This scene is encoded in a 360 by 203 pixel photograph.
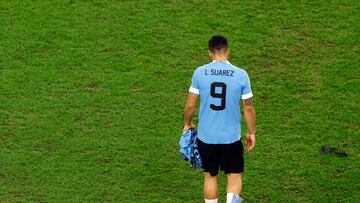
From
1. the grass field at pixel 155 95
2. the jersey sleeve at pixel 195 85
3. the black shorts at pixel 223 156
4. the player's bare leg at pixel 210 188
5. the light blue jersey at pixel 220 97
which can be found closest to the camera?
the light blue jersey at pixel 220 97

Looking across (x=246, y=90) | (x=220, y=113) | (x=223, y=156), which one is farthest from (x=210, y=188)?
(x=246, y=90)

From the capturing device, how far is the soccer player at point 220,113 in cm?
897

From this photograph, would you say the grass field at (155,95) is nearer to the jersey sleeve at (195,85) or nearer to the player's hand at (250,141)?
the player's hand at (250,141)

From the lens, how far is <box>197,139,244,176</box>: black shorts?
923 centimetres

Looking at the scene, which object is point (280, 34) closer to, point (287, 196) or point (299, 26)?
point (299, 26)

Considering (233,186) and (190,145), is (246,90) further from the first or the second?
(233,186)

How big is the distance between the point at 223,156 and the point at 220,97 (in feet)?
2.38

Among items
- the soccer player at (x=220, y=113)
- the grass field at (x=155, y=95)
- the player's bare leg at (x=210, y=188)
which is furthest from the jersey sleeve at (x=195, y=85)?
the grass field at (x=155, y=95)

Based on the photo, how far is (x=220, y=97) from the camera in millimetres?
8969

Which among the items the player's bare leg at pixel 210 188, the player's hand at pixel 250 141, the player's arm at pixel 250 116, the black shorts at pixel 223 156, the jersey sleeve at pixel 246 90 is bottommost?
the player's bare leg at pixel 210 188

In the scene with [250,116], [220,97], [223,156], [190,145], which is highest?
[220,97]

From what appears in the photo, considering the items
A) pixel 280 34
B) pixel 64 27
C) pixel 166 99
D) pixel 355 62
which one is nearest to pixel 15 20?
pixel 64 27

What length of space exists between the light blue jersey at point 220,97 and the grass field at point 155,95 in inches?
50.1

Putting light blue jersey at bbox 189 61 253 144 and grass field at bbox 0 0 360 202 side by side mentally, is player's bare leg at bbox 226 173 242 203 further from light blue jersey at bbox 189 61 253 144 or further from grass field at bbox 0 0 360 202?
grass field at bbox 0 0 360 202
